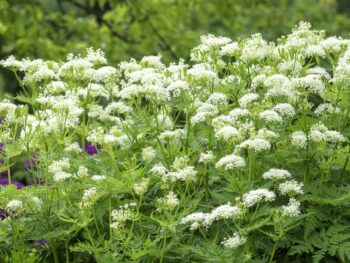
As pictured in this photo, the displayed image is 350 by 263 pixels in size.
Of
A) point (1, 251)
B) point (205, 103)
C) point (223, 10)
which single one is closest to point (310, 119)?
point (205, 103)

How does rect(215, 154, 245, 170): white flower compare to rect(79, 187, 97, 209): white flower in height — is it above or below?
above

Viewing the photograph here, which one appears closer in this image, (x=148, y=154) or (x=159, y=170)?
(x=159, y=170)

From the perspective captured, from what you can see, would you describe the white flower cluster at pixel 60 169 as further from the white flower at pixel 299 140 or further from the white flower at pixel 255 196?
the white flower at pixel 299 140

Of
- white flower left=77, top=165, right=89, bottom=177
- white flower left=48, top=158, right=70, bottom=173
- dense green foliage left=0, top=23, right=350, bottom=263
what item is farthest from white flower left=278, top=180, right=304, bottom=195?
white flower left=48, top=158, right=70, bottom=173

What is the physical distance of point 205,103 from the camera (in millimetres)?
3611

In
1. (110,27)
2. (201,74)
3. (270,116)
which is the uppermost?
(110,27)

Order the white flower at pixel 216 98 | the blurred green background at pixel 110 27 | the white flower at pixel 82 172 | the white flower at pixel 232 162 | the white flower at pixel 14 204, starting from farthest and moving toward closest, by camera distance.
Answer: the blurred green background at pixel 110 27 → the white flower at pixel 216 98 → the white flower at pixel 82 172 → the white flower at pixel 14 204 → the white flower at pixel 232 162

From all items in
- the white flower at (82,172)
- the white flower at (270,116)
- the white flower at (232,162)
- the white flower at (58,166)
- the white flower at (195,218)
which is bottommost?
the white flower at (195,218)

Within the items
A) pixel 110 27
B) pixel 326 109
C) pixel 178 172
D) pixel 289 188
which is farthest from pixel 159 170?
pixel 110 27

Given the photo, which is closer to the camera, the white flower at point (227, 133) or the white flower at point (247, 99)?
the white flower at point (227, 133)

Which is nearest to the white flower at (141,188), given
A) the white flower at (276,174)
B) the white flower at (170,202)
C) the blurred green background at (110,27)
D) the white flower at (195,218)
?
the white flower at (170,202)

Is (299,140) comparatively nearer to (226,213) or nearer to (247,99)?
(247,99)

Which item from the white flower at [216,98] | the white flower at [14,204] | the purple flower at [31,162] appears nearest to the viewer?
the white flower at [14,204]

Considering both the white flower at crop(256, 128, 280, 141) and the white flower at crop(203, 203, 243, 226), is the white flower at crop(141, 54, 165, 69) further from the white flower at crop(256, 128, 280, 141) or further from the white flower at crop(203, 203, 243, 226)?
the white flower at crop(203, 203, 243, 226)
